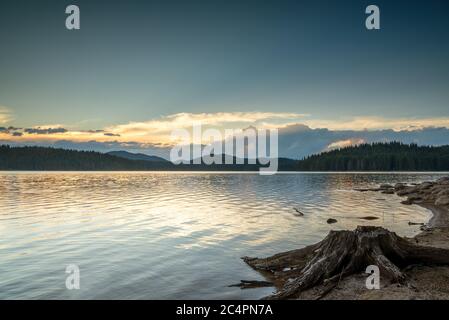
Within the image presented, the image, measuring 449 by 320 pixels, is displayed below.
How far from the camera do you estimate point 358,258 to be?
13383 mm

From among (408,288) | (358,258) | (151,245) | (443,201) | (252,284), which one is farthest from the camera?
(443,201)

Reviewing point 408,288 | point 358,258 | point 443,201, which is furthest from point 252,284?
point 443,201

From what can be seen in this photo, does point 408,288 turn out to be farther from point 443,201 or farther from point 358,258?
point 443,201

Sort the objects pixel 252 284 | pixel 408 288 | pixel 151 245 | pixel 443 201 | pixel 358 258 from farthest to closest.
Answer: pixel 443 201, pixel 151 245, pixel 252 284, pixel 358 258, pixel 408 288

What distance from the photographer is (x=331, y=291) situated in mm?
12133

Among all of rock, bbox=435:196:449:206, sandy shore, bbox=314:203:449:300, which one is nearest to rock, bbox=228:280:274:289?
sandy shore, bbox=314:203:449:300

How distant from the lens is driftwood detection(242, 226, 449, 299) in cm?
1264

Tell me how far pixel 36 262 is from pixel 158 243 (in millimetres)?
7768

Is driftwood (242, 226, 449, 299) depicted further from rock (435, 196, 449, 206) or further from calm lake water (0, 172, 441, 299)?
rock (435, 196, 449, 206)
